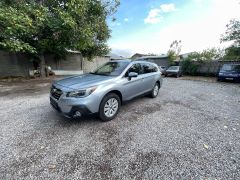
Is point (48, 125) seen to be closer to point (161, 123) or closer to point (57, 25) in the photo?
point (161, 123)

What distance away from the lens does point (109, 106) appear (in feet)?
11.9

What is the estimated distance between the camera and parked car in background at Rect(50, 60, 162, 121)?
308cm

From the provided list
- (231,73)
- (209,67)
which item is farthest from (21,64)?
(209,67)

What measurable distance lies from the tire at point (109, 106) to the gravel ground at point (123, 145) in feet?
0.61

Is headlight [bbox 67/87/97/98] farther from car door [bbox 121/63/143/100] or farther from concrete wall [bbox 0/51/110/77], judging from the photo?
concrete wall [bbox 0/51/110/77]

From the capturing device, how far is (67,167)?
7.13 ft

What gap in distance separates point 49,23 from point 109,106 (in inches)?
323

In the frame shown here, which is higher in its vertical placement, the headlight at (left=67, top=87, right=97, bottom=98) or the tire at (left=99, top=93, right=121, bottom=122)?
the headlight at (left=67, top=87, right=97, bottom=98)

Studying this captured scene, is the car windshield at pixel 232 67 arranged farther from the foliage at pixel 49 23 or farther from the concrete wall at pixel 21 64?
the concrete wall at pixel 21 64

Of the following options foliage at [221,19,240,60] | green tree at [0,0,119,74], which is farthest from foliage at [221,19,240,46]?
green tree at [0,0,119,74]

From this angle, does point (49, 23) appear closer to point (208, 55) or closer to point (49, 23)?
point (49, 23)

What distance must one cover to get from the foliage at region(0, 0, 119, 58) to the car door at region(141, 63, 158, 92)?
5.98 metres

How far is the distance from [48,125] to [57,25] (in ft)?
25.6

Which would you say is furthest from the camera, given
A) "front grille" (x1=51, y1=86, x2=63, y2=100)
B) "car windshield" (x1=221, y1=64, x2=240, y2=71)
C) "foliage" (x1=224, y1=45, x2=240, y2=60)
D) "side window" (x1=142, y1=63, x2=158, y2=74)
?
"foliage" (x1=224, y1=45, x2=240, y2=60)
